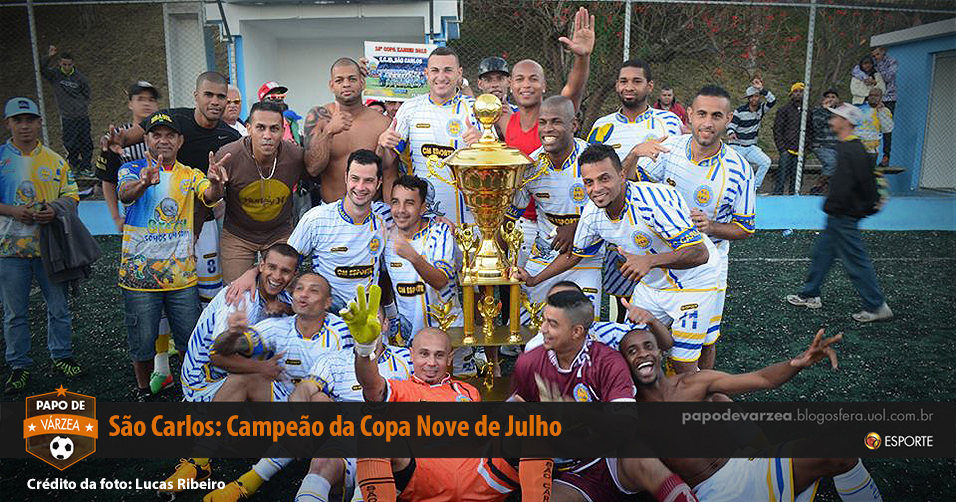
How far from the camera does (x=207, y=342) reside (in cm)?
360

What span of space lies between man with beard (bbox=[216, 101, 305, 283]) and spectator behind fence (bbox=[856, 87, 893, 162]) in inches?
356

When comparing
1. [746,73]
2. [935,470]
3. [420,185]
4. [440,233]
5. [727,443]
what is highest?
[746,73]

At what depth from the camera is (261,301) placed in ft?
12.5

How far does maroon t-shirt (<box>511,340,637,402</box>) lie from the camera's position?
304 cm

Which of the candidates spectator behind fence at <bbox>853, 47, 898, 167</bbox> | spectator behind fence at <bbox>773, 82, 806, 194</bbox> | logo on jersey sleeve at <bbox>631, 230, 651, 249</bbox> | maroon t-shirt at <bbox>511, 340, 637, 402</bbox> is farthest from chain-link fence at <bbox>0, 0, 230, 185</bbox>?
maroon t-shirt at <bbox>511, 340, 637, 402</bbox>

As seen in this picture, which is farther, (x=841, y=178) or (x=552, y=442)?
(x=841, y=178)

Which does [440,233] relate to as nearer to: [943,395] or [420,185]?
[420,185]

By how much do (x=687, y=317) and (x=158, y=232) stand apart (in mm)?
3031

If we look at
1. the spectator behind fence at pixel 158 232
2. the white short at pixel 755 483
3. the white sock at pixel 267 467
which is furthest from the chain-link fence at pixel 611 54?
the white short at pixel 755 483

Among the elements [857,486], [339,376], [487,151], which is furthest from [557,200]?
[857,486]

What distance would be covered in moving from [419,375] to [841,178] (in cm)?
438

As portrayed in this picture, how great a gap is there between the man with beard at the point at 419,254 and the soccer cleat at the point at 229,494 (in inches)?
53.5

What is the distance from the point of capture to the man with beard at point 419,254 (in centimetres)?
411

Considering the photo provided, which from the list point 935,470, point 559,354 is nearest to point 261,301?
point 559,354
